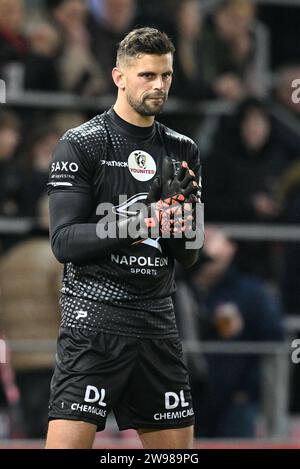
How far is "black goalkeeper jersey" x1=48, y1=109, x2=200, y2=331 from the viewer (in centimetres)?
416

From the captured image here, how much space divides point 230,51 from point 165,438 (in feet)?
21.4

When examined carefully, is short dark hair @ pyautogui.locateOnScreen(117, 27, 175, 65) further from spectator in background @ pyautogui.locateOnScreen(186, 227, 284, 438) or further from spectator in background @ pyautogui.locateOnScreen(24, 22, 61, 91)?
spectator in background @ pyautogui.locateOnScreen(24, 22, 61, 91)

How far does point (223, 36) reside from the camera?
10.3 m

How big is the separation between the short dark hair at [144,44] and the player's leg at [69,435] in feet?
4.88

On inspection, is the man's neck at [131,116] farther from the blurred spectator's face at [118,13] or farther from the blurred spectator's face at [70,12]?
the blurred spectator's face at [118,13]

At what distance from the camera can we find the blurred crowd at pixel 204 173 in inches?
313

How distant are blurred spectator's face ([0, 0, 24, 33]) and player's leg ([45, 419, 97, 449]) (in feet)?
17.2

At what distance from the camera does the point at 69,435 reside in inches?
161

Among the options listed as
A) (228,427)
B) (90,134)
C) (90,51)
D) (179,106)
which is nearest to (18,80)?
(90,51)

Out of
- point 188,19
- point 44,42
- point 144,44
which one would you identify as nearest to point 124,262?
point 144,44

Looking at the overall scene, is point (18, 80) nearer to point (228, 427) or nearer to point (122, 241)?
point (228, 427)

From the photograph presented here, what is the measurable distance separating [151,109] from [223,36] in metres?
6.22

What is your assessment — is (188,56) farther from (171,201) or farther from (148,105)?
(171,201)

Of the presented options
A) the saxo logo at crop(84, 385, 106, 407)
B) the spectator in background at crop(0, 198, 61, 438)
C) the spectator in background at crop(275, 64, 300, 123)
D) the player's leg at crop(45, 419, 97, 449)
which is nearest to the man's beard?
the saxo logo at crop(84, 385, 106, 407)
